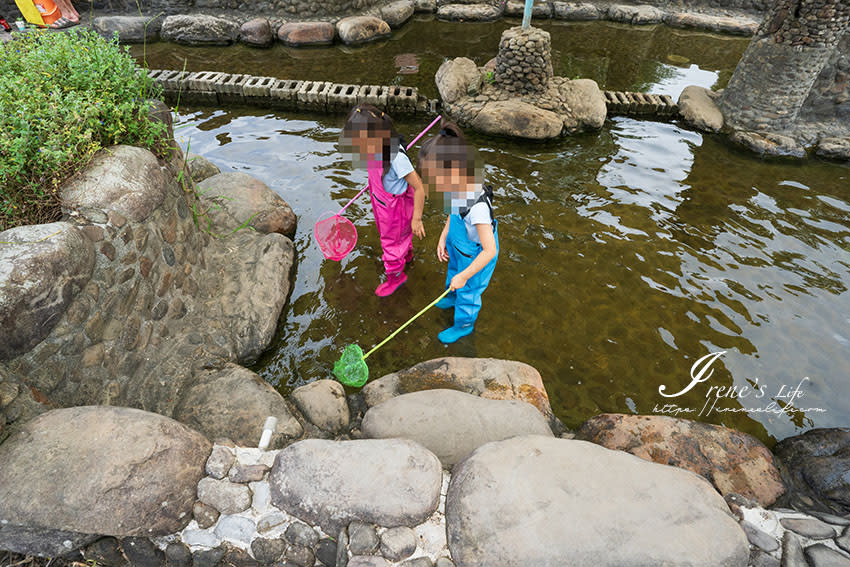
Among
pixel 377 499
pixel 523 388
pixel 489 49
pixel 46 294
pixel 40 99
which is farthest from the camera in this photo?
pixel 489 49

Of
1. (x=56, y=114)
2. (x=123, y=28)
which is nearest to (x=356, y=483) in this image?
(x=56, y=114)

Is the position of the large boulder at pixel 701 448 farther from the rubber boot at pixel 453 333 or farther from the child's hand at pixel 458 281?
the child's hand at pixel 458 281

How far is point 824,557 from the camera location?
2.06 meters

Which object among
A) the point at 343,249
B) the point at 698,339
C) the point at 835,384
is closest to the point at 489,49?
the point at 343,249

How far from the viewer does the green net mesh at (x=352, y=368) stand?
3.37m

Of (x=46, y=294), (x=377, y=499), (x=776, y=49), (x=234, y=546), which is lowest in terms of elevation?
(x=234, y=546)

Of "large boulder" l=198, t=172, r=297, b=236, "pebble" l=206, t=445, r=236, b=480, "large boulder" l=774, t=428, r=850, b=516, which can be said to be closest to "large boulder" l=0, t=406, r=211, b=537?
"pebble" l=206, t=445, r=236, b=480

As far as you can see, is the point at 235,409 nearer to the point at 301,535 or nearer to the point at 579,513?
the point at 301,535

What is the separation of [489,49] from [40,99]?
917 centimetres

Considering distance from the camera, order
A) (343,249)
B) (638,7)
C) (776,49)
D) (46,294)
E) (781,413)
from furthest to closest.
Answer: (638,7) < (776,49) < (343,249) < (781,413) < (46,294)

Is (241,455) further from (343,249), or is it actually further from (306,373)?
(343,249)

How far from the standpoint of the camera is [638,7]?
12.0 meters

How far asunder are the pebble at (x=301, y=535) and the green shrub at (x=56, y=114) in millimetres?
2201

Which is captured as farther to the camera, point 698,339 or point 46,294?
point 698,339
